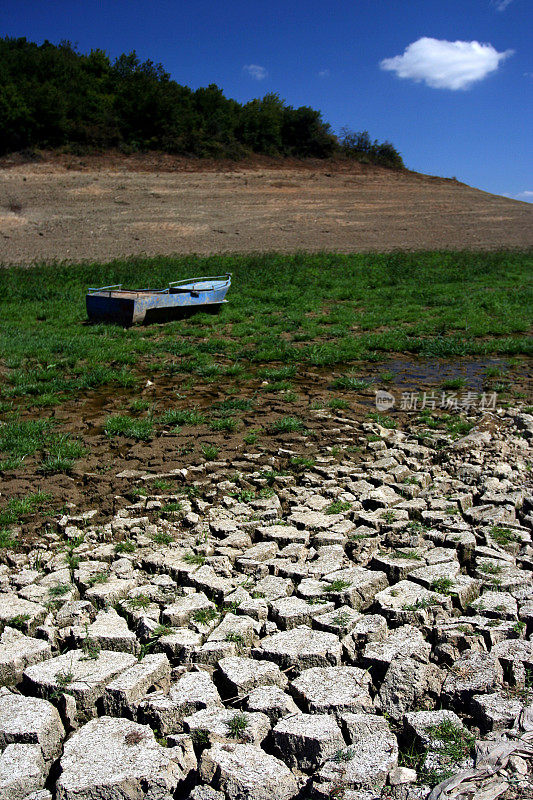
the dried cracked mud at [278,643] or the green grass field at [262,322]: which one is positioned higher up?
the green grass field at [262,322]

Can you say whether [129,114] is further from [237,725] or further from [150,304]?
[237,725]

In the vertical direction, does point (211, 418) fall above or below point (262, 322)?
below

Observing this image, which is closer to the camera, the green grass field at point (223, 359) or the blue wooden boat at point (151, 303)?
the green grass field at point (223, 359)

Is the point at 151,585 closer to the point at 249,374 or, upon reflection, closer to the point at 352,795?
the point at 352,795

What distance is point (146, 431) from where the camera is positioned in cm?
666

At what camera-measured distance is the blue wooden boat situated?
1236cm

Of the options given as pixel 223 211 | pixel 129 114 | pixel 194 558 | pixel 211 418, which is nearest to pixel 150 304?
pixel 211 418

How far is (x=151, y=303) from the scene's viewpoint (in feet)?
41.1

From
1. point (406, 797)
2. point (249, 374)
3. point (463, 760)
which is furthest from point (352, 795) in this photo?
point (249, 374)

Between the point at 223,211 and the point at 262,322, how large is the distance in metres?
18.8

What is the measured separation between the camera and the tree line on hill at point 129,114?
31.8 metres

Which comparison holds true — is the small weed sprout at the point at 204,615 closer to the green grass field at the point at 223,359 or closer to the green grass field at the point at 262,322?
the green grass field at the point at 223,359

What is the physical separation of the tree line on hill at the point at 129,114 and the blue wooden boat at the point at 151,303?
22.5 meters

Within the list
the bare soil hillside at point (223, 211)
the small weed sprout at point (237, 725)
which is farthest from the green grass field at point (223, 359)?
the bare soil hillside at point (223, 211)
